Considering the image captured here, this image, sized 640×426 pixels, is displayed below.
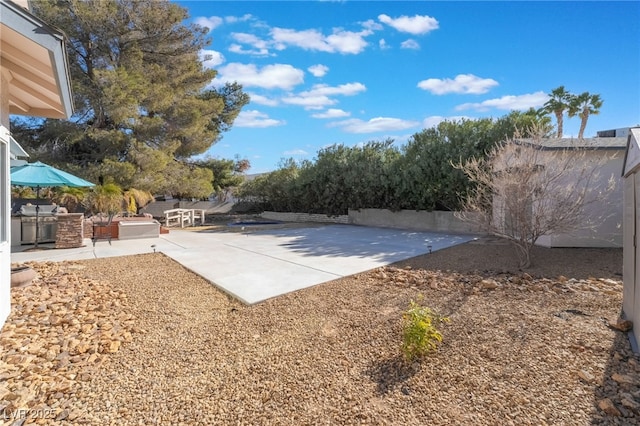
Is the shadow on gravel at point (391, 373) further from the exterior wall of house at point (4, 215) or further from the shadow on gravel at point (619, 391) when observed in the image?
the exterior wall of house at point (4, 215)

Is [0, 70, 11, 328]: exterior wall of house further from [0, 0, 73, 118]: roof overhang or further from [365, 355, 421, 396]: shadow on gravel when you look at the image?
[365, 355, 421, 396]: shadow on gravel

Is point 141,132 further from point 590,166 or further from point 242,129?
point 590,166

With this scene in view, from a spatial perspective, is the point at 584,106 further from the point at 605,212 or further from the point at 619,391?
the point at 619,391

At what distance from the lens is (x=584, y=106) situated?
22922mm

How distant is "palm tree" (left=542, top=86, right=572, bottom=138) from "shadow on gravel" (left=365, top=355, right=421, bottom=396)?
26572 millimetres

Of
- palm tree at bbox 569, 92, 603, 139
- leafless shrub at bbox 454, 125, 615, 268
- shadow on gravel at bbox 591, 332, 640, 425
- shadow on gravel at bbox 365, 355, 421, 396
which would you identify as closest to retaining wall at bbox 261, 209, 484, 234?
leafless shrub at bbox 454, 125, 615, 268

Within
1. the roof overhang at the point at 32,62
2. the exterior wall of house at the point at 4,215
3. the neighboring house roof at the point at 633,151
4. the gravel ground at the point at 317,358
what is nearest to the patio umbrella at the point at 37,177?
the roof overhang at the point at 32,62

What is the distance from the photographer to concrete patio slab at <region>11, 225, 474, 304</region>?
605 centimetres

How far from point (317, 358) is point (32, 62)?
5.13 meters

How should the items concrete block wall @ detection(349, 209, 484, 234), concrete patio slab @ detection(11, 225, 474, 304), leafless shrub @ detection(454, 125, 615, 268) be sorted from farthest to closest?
concrete block wall @ detection(349, 209, 484, 234), leafless shrub @ detection(454, 125, 615, 268), concrete patio slab @ detection(11, 225, 474, 304)

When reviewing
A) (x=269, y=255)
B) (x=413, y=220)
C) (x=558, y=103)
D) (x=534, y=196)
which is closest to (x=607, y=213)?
(x=534, y=196)

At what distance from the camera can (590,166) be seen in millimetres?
8664

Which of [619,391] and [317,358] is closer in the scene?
[619,391]

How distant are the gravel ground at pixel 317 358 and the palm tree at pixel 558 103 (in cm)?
2342
